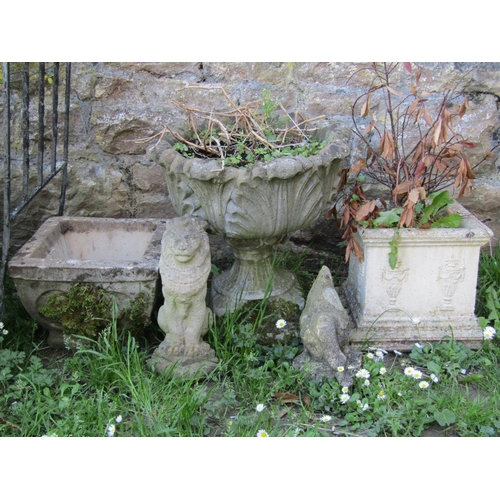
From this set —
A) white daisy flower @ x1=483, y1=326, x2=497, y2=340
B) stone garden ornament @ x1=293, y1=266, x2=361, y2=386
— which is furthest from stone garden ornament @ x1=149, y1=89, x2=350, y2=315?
white daisy flower @ x1=483, y1=326, x2=497, y2=340

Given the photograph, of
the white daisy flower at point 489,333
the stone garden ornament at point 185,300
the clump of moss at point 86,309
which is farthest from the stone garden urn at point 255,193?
the white daisy flower at point 489,333

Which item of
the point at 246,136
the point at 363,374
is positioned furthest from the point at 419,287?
the point at 246,136

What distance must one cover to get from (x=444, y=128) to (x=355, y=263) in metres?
0.84

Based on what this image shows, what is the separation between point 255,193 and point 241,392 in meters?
0.86

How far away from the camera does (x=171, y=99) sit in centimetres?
361

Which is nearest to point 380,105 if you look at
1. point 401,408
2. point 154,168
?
point 154,168

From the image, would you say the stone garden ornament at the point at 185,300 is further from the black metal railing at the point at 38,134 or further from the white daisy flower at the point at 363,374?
the black metal railing at the point at 38,134

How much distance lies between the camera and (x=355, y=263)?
3.29 m

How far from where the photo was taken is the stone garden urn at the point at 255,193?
2746mm

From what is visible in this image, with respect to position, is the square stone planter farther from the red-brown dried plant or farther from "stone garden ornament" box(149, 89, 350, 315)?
the red-brown dried plant

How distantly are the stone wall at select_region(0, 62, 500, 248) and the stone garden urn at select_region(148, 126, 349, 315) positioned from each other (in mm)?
539

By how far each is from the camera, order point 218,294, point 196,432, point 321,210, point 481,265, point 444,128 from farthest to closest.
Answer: point 481,265, point 218,294, point 321,210, point 444,128, point 196,432

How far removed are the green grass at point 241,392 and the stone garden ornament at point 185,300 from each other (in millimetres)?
67

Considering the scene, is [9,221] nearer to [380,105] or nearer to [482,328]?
[380,105]
